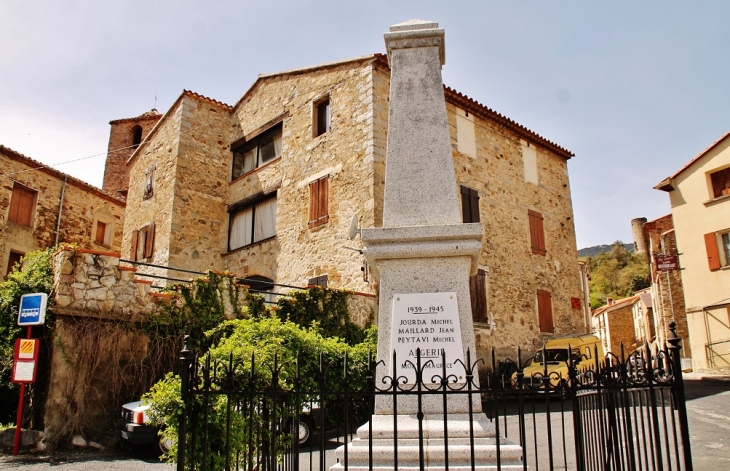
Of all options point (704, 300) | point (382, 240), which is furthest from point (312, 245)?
point (704, 300)

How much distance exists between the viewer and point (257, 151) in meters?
17.5

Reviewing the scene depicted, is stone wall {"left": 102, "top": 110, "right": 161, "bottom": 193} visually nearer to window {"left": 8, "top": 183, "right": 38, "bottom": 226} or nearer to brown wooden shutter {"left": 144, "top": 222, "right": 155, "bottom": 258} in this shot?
window {"left": 8, "top": 183, "right": 38, "bottom": 226}

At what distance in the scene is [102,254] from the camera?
9875 mm

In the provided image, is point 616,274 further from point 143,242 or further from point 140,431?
point 140,431

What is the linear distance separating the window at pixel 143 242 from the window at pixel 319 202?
5.66m

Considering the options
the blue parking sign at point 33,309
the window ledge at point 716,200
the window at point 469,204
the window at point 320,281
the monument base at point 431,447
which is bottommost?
the monument base at point 431,447

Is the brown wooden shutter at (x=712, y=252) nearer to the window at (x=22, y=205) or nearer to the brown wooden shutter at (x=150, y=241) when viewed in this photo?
the brown wooden shutter at (x=150, y=241)

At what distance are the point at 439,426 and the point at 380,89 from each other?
11629 millimetres

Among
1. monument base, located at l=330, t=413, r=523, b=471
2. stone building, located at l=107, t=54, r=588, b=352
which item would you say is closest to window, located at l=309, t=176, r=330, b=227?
stone building, located at l=107, t=54, r=588, b=352

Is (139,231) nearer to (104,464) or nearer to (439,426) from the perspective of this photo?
(104,464)

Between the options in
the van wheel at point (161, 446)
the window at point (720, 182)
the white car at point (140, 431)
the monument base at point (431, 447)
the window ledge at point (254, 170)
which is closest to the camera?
the monument base at point (431, 447)

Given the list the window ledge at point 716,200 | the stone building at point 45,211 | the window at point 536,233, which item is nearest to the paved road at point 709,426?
the window at point 536,233

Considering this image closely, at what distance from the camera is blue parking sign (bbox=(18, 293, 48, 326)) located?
9000 millimetres

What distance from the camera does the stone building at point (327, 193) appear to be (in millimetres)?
14078
